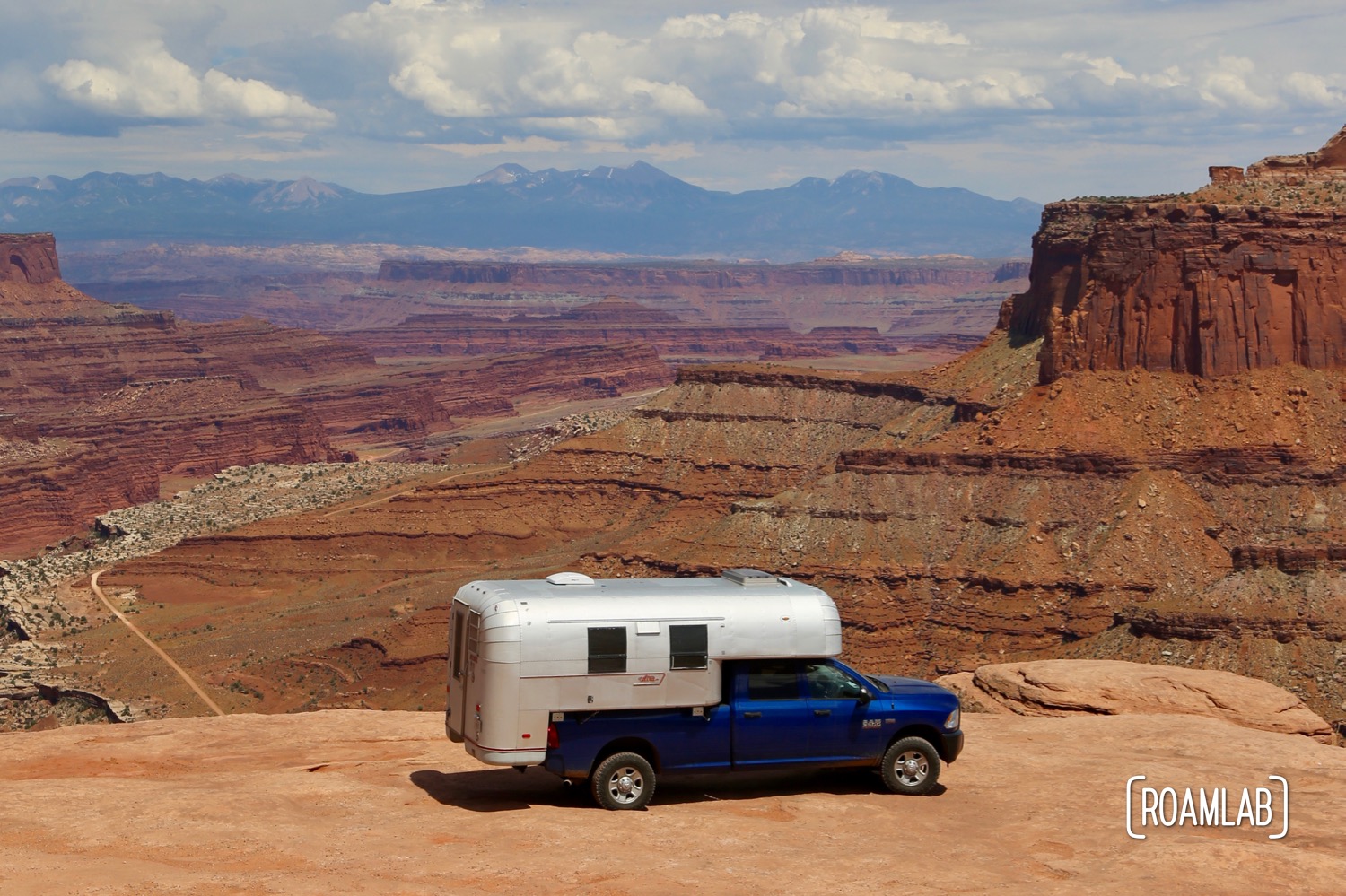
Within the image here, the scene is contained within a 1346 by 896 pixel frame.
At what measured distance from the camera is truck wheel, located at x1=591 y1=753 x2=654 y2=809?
2303cm

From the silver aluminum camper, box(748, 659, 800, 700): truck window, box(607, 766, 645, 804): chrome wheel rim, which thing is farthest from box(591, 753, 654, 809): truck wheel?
box(748, 659, 800, 700): truck window

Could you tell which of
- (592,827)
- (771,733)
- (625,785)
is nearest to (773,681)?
(771,733)

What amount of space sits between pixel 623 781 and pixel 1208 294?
55.6m

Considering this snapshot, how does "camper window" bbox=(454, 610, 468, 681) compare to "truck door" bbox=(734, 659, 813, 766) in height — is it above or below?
above

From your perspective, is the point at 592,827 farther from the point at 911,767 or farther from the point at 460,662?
the point at 911,767

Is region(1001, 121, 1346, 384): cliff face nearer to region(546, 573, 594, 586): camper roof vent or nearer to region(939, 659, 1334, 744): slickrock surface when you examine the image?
region(939, 659, 1334, 744): slickrock surface

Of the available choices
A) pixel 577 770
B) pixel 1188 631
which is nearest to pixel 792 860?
pixel 577 770

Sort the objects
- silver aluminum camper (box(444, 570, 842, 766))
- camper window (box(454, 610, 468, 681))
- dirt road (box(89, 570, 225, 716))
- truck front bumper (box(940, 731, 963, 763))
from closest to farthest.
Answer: silver aluminum camper (box(444, 570, 842, 766)) < camper window (box(454, 610, 468, 681)) < truck front bumper (box(940, 731, 963, 763)) < dirt road (box(89, 570, 225, 716))

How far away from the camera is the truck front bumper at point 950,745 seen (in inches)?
987

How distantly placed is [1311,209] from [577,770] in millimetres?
59234

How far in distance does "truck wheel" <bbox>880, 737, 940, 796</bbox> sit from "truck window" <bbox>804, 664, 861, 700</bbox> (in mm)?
1174

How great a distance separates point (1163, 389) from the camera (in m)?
72.1

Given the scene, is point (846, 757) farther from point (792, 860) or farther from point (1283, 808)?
point (1283, 808)

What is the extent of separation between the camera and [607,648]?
74.8 feet
